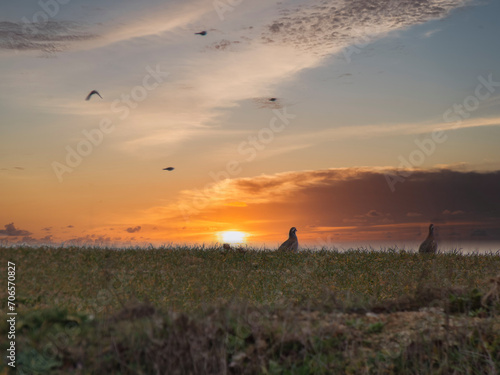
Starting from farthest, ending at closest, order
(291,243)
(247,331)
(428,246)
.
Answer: (428,246), (291,243), (247,331)

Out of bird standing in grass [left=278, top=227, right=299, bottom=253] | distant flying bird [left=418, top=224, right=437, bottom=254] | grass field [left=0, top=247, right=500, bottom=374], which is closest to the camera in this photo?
grass field [left=0, top=247, right=500, bottom=374]

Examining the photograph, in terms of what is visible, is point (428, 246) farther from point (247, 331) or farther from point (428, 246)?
point (247, 331)

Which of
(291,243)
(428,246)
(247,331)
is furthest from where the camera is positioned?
(428,246)

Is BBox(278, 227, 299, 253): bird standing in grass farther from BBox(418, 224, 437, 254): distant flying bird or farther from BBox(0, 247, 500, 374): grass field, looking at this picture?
BBox(0, 247, 500, 374): grass field

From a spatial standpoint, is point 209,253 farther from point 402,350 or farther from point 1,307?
point 402,350

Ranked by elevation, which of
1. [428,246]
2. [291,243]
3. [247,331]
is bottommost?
[247,331]

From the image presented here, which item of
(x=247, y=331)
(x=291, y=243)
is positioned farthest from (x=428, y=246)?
(x=247, y=331)

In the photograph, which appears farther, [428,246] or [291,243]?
[428,246]

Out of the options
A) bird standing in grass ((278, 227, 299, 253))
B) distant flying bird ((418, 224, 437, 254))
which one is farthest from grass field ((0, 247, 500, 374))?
distant flying bird ((418, 224, 437, 254))

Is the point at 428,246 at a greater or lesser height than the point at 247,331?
greater

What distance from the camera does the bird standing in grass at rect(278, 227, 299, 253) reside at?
18.8 metres

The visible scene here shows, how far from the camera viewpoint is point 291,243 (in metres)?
19.1

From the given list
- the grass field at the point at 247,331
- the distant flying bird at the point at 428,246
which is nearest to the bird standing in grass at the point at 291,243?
the distant flying bird at the point at 428,246

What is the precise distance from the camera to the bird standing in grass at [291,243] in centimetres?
1875
